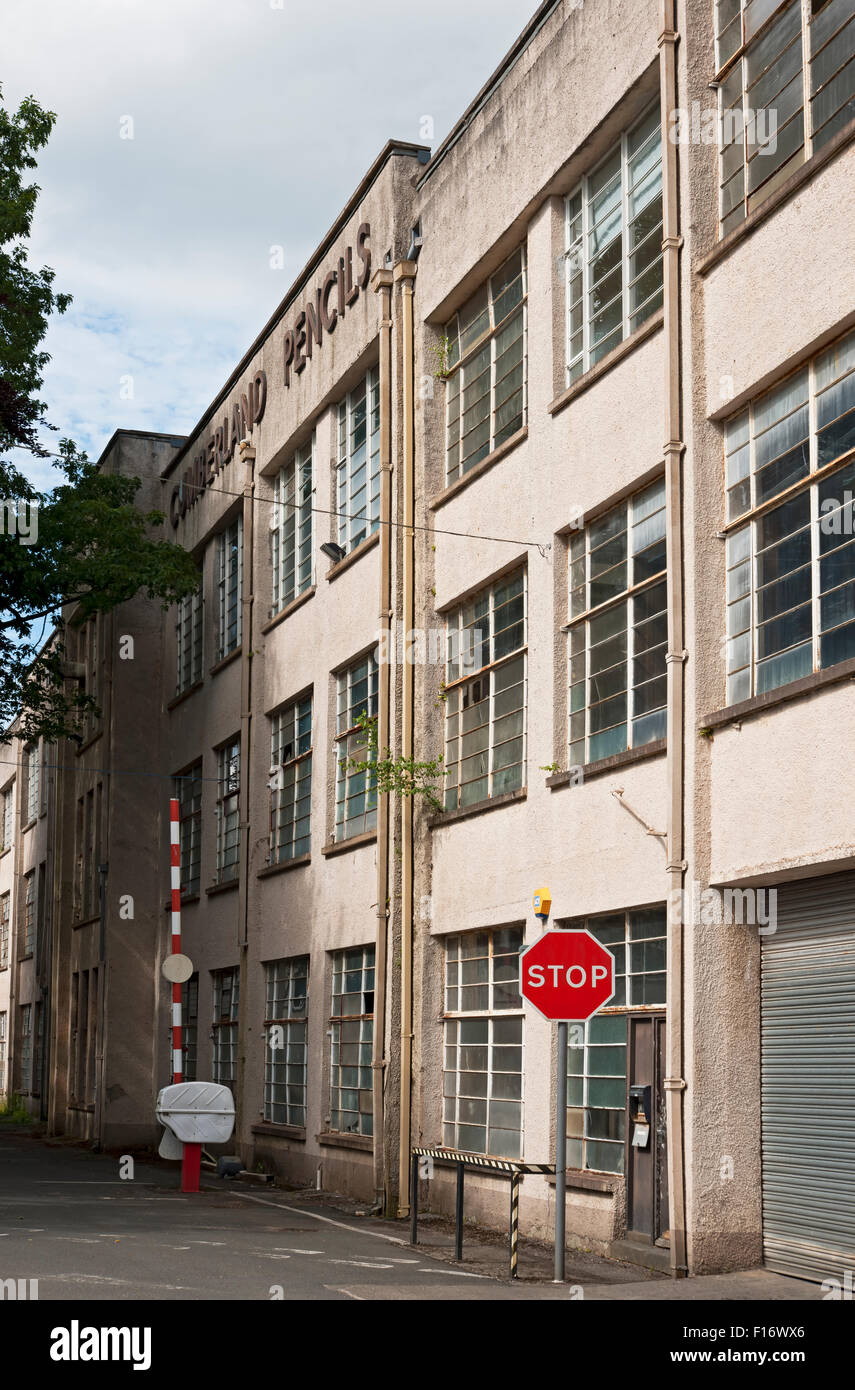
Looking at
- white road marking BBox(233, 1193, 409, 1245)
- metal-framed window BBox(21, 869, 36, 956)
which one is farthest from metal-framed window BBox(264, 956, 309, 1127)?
metal-framed window BBox(21, 869, 36, 956)

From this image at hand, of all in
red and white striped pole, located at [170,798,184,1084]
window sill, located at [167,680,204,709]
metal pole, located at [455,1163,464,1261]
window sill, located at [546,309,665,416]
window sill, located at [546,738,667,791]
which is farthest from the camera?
window sill, located at [167,680,204,709]

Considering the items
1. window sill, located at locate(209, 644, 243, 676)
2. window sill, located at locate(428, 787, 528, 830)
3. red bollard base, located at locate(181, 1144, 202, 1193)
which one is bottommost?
red bollard base, located at locate(181, 1144, 202, 1193)

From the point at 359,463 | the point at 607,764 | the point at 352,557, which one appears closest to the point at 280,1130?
the point at 352,557

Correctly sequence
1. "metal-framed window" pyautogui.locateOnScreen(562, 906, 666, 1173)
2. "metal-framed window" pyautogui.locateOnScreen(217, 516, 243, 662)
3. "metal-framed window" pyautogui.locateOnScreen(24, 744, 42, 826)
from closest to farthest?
"metal-framed window" pyautogui.locateOnScreen(562, 906, 666, 1173) → "metal-framed window" pyautogui.locateOnScreen(217, 516, 243, 662) → "metal-framed window" pyautogui.locateOnScreen(24, 744, 42, 826)

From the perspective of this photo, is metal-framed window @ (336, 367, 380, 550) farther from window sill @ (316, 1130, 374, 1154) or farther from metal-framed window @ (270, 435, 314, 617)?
window sill @ (316, 1130, 374, 1154)

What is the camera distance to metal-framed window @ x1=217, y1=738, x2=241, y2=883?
26.6 m

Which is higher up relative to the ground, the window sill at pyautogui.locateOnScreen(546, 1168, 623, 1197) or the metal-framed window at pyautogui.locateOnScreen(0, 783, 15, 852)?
the metal-framed window at pyautogui.locateOnScreen(0, 783, 15, 852)

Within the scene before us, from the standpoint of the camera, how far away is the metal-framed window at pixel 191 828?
29.0 meters

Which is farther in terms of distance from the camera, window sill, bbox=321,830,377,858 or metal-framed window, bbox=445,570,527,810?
window sill, bbox=321,830,377,858

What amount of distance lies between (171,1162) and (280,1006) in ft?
16.6

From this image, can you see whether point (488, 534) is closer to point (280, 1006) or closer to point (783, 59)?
point (783, 59)

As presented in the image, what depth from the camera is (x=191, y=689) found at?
29.1 meters

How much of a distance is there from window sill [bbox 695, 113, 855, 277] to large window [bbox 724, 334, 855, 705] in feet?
3.96

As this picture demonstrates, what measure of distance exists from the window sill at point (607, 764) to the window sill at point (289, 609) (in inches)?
321
